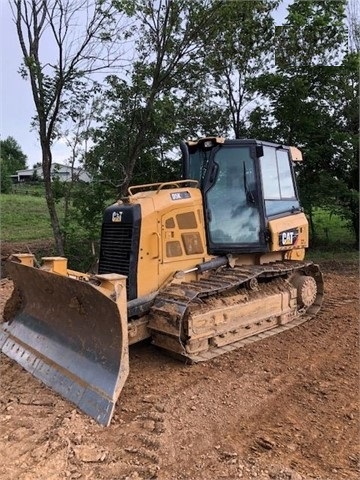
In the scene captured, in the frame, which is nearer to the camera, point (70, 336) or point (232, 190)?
point (70, 336)

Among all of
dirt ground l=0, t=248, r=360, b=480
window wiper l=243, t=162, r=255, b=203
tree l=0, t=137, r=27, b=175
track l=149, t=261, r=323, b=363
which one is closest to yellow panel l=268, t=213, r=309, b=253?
track l=149, t=261, r=323, b=363

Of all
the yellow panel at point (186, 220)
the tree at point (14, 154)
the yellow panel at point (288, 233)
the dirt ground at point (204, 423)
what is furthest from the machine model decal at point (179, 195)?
the tree at point (14, 154)

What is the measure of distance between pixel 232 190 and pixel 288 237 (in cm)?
113

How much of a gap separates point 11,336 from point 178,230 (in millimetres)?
2315

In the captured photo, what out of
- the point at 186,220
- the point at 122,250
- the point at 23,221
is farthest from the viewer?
the point at 23,221

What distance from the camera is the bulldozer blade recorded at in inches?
151

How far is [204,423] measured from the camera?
357cm

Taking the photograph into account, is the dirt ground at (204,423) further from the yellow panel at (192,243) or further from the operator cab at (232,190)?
the operator cab at (232,190)

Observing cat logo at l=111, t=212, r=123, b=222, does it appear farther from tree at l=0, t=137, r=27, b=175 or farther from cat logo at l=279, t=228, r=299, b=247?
tree at l=0, t=137, r=27, b=175

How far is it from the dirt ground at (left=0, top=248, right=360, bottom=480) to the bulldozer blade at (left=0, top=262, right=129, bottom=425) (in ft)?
0.50

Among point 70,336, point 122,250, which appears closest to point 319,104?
point 122,250

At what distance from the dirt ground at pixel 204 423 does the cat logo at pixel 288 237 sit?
145 centimetres

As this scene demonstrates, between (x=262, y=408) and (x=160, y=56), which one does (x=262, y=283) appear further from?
(x=160, y=56)

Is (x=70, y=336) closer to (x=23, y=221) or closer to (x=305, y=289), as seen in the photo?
(x=305, y=289)
